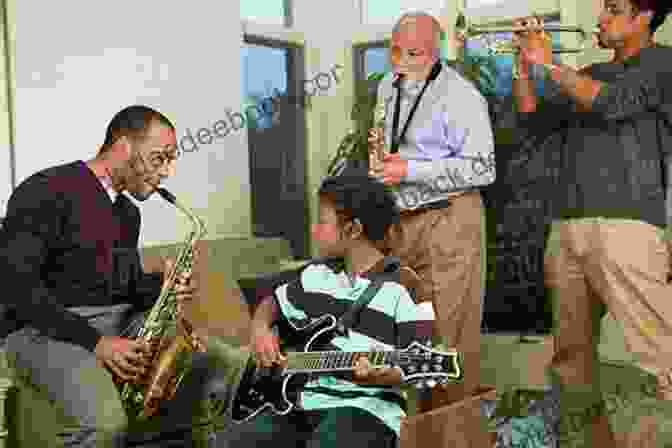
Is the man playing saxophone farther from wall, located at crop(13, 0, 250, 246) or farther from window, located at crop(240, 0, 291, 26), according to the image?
window, located at crop(240, 0, 291, 26)

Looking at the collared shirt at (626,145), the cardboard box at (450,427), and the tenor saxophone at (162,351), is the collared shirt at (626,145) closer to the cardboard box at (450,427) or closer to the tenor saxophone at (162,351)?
the cardboard box at (450,427)

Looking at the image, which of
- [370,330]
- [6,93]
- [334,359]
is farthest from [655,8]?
[6,93]

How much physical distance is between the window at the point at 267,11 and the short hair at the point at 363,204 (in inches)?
87.4

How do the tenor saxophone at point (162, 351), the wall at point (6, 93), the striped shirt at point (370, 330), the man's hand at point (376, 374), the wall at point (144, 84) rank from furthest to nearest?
1. the wall at point (144, 84)
2. the wall at point (6, 93)
3. the tenor saxophone at point (162, 351)
4. the striped shirt at point (370, 330)
5. the man's hand at point (376, 374)

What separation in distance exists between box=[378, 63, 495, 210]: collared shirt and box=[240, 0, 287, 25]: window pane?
148 cm

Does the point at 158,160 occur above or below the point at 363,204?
above

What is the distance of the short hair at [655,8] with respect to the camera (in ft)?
9.96

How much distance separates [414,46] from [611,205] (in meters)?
0.93

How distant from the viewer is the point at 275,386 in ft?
7.98

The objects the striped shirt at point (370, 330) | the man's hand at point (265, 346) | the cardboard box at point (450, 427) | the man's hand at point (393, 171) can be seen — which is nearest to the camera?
the cardboard box at point (450, 427)

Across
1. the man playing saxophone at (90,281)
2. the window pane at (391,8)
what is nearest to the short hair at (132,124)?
the man playing saxophone at (90,281)

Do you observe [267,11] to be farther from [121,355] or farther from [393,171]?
[121,355]

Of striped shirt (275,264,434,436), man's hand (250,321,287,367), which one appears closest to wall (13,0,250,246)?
man's hand (250,321,287,367)

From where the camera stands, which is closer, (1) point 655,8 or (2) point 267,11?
(1) point 655,8
